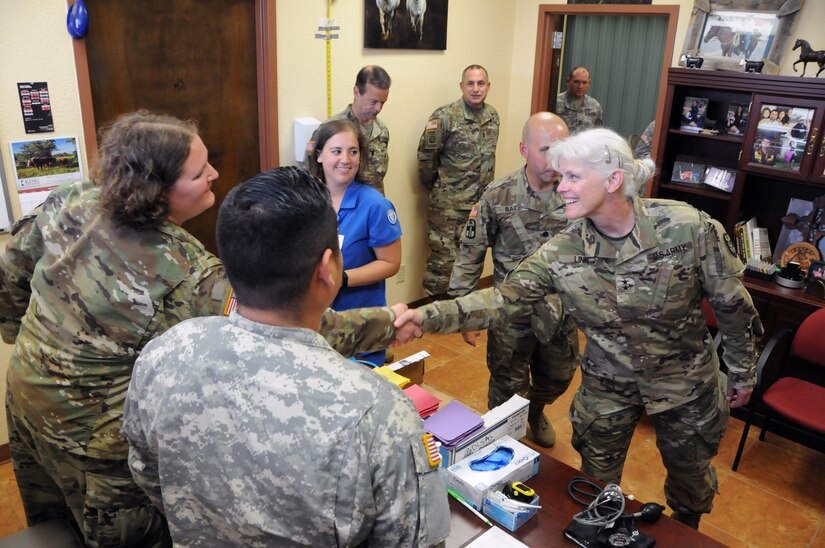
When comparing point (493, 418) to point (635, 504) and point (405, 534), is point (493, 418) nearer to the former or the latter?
point (635, 504)

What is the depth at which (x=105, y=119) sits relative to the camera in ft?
10.3

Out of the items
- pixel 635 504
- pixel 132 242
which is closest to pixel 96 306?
pixel 132 242

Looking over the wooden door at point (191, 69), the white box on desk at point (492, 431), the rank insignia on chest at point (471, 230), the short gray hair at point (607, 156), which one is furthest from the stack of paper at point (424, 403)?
the wooden door at point (191, 69)

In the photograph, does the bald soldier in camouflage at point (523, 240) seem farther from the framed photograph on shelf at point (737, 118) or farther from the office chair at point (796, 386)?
the framed photograph on shelf at point (737, 118)

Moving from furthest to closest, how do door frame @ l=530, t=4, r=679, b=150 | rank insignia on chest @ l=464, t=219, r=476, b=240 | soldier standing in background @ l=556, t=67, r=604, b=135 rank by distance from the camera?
soldier standing in background @ l=556, t=67, r=604, b=135 < door frame @ l=530, t=4, r=679, b=150 < rank insignia on chest @ l=464, t=219, r=476, b=240

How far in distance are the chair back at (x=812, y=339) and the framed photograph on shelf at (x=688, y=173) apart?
1.21 m

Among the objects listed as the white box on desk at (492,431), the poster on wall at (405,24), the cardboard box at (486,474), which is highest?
the poster on wall at (405,24)

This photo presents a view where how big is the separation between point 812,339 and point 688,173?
4.53ft

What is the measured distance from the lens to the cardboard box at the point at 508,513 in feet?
5.44

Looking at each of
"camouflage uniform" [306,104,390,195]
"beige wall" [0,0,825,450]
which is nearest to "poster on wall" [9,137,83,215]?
"beige wall" [0,0,825,450]

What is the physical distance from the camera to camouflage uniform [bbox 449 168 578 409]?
2969 millimetres

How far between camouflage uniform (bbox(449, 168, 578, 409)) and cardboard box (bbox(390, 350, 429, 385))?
343 mm

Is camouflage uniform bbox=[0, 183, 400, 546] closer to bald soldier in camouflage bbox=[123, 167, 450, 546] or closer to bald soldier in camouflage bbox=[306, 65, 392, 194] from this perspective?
bald soldier in camouflage bbox=[123, 167, 450, 546]

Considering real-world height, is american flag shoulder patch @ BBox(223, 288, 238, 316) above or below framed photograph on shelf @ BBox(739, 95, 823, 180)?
below
